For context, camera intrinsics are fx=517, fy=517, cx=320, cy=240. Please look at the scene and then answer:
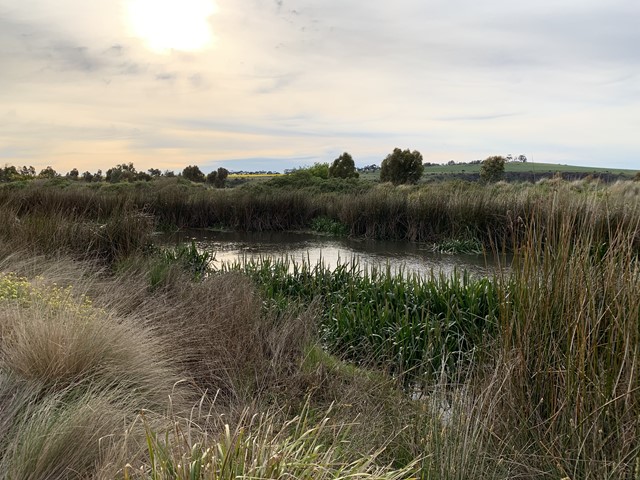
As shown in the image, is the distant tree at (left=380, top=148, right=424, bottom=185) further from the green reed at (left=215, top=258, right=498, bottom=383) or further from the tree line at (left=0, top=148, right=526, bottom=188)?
the green reed at (left=215, top=258, right=498, bottom=383)

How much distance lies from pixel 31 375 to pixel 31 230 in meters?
5.15

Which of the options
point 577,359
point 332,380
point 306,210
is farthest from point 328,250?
point 577,359

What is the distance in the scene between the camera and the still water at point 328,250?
33.3 ft

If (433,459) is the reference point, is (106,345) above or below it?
above

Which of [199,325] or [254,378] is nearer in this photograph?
[254,378]

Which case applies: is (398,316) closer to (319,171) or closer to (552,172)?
(552,172)

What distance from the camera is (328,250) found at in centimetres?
1247

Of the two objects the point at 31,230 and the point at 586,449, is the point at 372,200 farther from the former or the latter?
the point at 586,449

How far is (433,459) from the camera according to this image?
2139mm

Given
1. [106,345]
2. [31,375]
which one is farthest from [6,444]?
[106,345]

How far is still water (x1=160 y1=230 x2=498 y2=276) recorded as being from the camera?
10.1 meters

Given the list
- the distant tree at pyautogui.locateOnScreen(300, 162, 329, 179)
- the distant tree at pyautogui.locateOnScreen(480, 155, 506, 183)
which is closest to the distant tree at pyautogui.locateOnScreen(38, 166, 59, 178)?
the distant tree at pyautogui.locateOnScreen(300, 162, 329, 179)

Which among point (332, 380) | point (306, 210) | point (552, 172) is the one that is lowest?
point (332, 380)

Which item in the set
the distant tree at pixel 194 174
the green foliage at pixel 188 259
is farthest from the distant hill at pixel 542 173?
the distant tree at pixel 194 174
